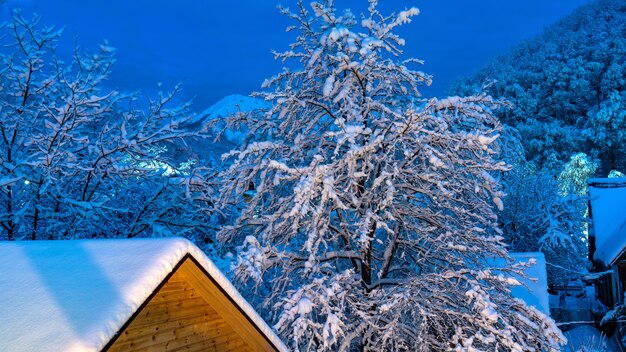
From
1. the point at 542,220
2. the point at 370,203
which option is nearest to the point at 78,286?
the point at 370,203

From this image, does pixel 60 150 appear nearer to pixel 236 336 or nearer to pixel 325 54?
pixel 325 54

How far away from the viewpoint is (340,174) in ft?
28.6

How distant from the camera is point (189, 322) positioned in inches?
186

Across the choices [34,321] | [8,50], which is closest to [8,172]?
[8,50]

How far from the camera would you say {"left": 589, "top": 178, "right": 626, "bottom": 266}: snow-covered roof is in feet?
59.2

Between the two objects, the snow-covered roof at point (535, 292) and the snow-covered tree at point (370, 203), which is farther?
the snow-covered roof at point (535, 292)

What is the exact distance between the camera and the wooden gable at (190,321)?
420cm

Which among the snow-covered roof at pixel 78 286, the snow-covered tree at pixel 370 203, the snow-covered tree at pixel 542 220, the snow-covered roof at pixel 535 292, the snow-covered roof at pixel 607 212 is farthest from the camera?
the snow-covered tree at pixel 542 220

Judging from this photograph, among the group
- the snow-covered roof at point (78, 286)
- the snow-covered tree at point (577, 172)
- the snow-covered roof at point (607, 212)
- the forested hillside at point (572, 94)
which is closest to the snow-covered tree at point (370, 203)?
the snow-covered roof at point (78, 286)

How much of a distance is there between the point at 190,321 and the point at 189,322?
1 cm

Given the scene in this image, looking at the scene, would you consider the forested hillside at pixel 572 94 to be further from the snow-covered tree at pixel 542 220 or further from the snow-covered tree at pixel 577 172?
the snow-covered tree at pixel 542 220

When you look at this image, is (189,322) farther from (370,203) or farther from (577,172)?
(577,172)

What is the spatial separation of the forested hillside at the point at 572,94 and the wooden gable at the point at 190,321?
3278 centimetres

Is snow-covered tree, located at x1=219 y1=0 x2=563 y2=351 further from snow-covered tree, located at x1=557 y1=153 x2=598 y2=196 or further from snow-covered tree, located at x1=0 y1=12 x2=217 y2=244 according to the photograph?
snow-covered tree, located at x1=557 y1=153 x2=598 y2=196
